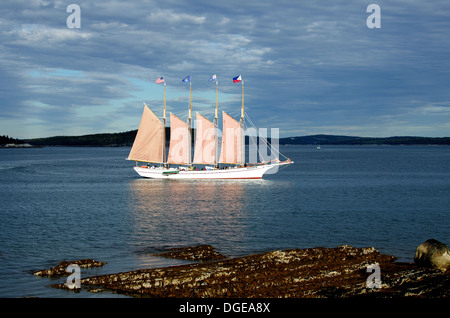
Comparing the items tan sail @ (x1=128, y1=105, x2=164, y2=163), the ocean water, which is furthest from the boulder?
tan sail @ (x1=128, y1=105, x2=164, y2=163)

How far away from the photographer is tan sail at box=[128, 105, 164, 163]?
248 feet

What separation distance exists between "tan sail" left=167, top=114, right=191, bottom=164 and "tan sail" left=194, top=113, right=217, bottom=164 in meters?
2.05

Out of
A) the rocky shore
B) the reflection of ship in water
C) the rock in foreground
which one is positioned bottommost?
the reflection of ship in water

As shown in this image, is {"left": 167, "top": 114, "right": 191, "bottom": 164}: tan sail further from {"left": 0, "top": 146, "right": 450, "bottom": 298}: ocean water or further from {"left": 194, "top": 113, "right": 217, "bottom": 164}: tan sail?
{"left": 0, "top": 146, "right": 450, "bottom": 298}: ocean water

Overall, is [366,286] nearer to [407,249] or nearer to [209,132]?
[407,249]

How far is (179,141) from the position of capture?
77938 millimetres

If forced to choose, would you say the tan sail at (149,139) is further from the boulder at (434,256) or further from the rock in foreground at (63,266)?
the boulder at (434,256)

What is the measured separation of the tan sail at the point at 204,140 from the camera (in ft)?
250

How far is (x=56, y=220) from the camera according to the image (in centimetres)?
3853

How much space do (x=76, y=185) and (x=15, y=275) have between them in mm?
51636

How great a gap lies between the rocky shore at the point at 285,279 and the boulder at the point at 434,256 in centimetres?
51

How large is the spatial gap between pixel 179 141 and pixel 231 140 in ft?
29.1

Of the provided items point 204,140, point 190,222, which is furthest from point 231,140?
point 190,222
